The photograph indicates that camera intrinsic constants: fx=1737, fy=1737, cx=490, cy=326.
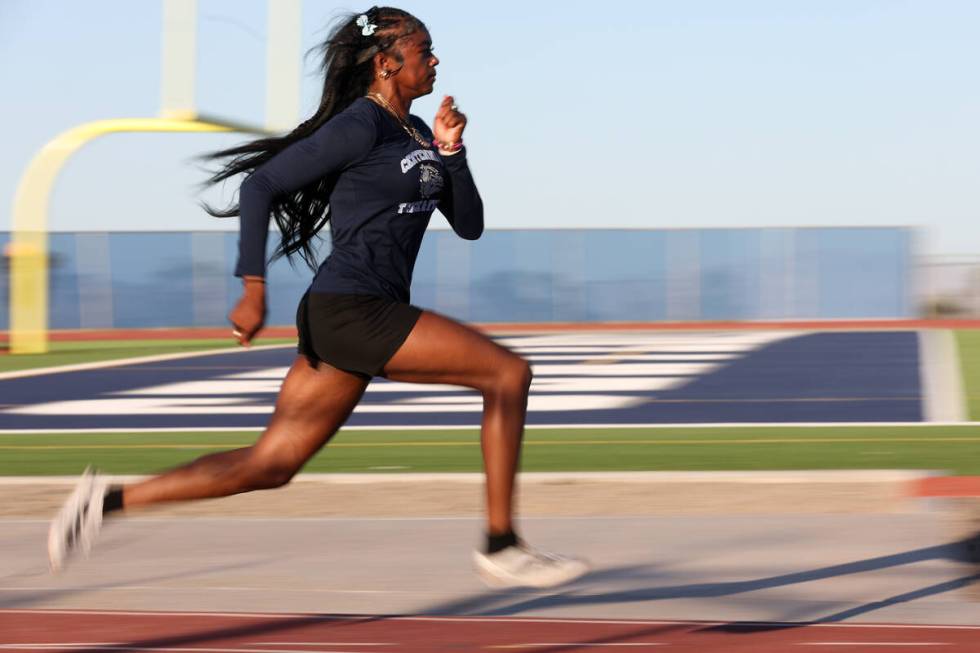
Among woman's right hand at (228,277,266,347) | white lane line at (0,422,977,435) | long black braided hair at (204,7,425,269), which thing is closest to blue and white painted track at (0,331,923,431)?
white lane line at (0,422,977,435)

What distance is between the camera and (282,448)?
5.57 metres

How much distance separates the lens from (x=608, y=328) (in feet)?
135

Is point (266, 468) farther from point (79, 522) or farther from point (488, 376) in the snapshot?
point (488, 376)

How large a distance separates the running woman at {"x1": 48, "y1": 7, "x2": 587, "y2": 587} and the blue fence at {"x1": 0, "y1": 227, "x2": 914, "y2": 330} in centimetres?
3577

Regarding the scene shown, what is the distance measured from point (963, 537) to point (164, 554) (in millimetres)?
3358

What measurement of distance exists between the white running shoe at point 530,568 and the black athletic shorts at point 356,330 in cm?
72

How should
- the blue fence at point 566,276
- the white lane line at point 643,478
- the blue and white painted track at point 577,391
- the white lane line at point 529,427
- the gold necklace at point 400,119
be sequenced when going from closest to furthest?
the gold necklace at point 400,119 < the white lane line at point 643,478 < the white lane line at point 529,427 < the blue and white painted track at point 577,391 < the blue fence at point 566,276

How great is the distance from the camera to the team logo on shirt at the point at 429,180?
5.59m

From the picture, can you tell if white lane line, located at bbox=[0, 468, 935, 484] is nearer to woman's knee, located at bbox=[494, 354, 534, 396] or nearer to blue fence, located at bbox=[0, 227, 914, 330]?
woman's knee, located at bbox=[494, 354, 534, 396]

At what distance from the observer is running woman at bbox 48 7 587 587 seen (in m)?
5.49

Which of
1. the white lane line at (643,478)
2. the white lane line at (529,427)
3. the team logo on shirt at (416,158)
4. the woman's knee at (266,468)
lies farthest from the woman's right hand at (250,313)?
the white lane line at (529,427)

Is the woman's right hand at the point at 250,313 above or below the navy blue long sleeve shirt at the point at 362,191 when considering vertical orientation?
below

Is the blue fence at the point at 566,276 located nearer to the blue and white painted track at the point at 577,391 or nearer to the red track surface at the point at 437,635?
the blue and white painted track at the point at 577,391

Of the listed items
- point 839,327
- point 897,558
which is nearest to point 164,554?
point 897,558
